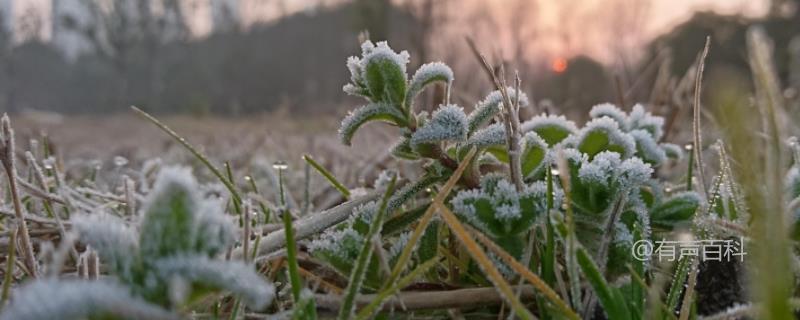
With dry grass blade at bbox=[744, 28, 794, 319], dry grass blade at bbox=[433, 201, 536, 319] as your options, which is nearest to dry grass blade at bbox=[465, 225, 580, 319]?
dry grass blade at bbox=[433, 201, 536, 319]

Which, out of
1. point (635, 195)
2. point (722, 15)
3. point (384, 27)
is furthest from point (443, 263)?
point (384, 27)

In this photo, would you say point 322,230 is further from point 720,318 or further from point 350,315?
point 720,318

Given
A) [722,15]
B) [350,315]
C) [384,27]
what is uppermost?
[384,27]

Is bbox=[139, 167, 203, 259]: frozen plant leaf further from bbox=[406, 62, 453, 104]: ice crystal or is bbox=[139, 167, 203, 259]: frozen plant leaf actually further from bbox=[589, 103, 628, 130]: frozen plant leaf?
bbox=[589, 103, 628, 130]: frozen plant leaf

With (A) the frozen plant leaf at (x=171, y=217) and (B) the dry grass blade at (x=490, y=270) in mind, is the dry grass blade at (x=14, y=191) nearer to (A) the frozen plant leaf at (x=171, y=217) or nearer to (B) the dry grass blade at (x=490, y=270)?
(A) the frozen plant leaf at (x=171, y=217)

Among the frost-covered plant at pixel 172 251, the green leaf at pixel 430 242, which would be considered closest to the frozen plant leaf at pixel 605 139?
the green leaf at pixel 430 242

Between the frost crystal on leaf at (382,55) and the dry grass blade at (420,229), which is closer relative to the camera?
the dry grass blade at (420,229)
